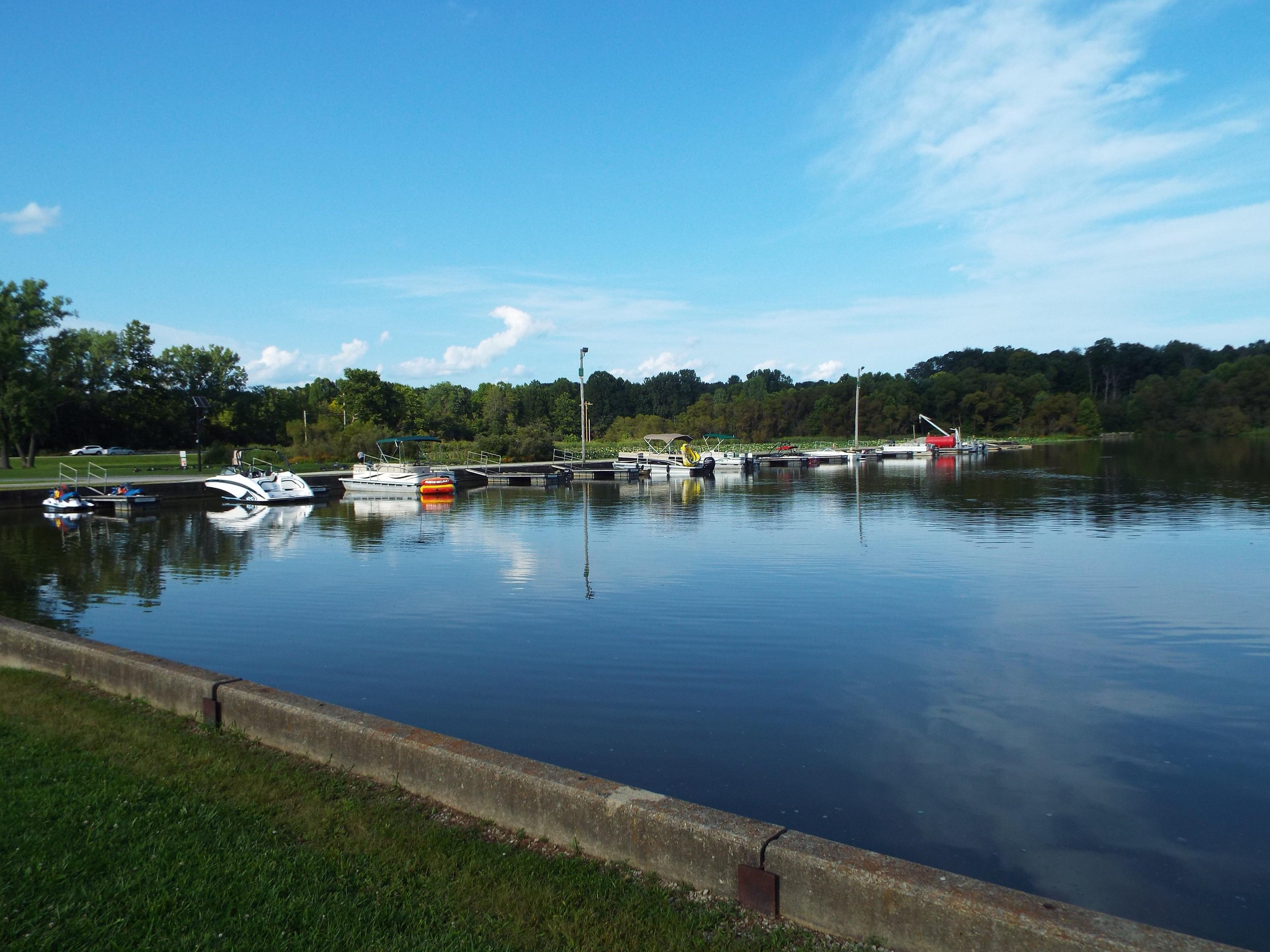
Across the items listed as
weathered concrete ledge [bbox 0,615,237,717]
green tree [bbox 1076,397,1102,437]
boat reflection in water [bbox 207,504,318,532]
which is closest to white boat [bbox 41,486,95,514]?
boat reflection in water [bbox 207,504,318,532]

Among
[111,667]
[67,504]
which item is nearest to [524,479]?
[67,504]

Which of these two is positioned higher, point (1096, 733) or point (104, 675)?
point (104, 675)

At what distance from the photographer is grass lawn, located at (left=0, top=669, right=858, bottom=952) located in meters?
3.77

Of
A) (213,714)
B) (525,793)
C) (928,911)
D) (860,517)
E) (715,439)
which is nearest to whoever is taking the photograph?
(928,911)

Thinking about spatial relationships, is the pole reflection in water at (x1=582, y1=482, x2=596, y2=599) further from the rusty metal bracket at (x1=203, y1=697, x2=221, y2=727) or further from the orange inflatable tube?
the rusty metal bracket at (x1=203, y1=697, x2=221, y2=727)

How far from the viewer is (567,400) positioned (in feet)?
356

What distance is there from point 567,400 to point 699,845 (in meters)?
105

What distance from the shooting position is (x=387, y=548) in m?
24.3

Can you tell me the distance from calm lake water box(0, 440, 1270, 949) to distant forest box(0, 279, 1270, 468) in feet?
124

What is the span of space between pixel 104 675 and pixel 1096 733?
32.1 feet

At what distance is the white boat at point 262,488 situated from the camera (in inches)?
1609

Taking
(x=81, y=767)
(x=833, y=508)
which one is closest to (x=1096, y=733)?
(x=81, y=767)

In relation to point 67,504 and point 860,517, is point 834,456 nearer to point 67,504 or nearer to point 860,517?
point 860,517

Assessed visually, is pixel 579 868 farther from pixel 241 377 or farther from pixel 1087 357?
pixel 1087 357
